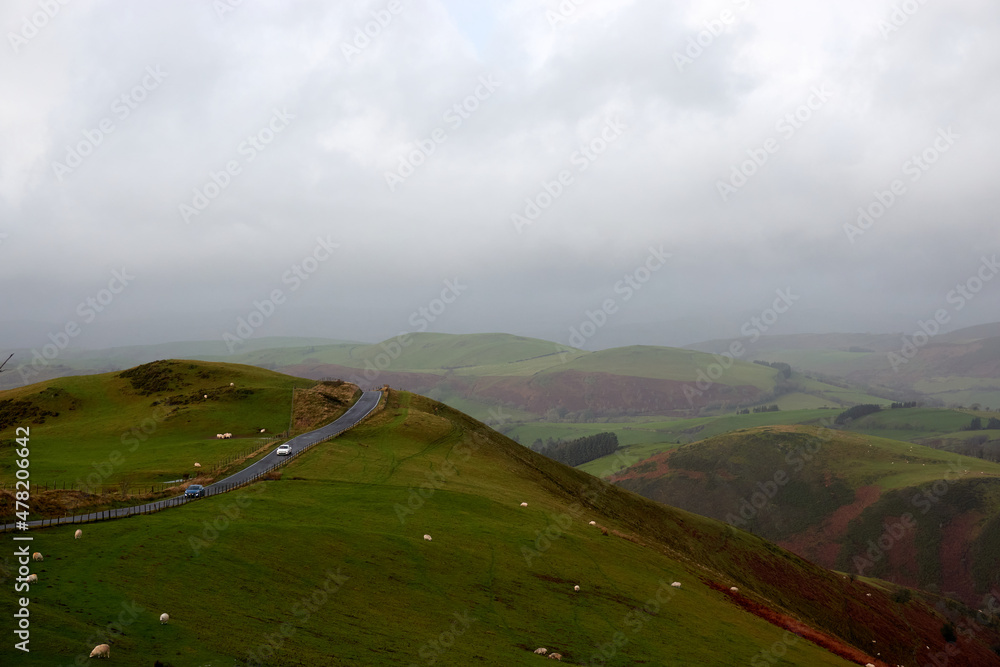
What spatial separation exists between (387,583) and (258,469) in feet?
93.4

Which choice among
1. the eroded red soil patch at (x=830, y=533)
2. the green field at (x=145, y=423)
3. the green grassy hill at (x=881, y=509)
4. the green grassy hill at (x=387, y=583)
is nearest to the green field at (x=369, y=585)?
the green grassy hill at (x=387, y=583)

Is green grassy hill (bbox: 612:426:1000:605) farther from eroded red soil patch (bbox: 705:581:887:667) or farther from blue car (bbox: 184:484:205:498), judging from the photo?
blue car (bbox: 184:484:205:498)

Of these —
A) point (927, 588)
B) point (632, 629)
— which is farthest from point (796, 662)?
point (927, 588)

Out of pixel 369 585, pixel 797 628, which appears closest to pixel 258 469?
pixel 369 585

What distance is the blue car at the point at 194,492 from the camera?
1854 inches

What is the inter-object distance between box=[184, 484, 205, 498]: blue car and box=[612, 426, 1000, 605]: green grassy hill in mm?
161247

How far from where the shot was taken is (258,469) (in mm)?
57812

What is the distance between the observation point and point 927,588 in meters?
141

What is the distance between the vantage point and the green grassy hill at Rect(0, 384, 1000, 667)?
81.8ft

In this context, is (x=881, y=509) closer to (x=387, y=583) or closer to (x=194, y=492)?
(x=387, y=583)

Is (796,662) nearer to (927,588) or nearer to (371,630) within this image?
(371,630)

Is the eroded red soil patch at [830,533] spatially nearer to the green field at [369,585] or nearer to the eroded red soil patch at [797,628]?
the eroded red soil patch at [797,628]

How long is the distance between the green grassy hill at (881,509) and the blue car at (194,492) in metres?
161

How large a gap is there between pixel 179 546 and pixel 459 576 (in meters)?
16.5
